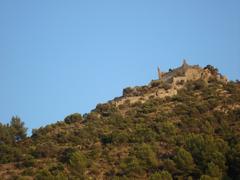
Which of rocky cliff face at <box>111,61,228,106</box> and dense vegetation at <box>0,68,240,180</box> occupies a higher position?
rocky cliff face at <box>111,61,228,106</box>

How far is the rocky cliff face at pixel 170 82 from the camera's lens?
75250 mm

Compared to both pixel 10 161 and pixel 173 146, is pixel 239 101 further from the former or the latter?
pixel 10 161

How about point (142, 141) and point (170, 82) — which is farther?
point (170, 82)

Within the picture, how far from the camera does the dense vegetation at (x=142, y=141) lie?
4512 centimetres

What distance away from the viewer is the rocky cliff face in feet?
247

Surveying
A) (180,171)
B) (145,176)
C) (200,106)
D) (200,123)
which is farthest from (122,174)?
(200,106)

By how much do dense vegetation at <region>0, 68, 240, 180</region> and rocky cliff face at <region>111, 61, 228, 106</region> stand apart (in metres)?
2.06

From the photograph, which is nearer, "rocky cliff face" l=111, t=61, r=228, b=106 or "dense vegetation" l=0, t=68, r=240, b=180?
"dense vegetation" l=0, t=68, r=240, b=180

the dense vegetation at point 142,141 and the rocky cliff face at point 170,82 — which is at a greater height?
the rocky cliff face at point 170,82

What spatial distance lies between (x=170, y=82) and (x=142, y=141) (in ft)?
89.5

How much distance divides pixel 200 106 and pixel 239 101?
492cm

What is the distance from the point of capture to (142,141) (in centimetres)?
5369

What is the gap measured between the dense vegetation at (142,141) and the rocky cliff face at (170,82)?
206cm

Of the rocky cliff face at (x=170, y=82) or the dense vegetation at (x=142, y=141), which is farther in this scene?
the rocky cliff face at (x=170, y=82)
